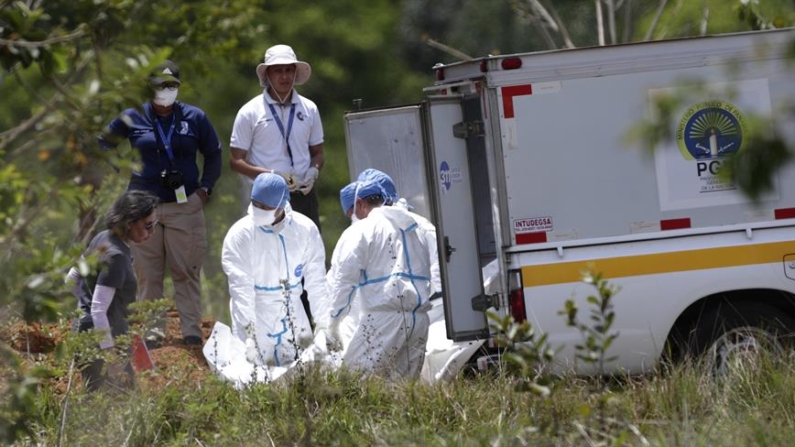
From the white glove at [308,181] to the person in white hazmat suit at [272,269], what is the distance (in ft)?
2.88

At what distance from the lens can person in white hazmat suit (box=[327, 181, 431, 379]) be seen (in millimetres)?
8266

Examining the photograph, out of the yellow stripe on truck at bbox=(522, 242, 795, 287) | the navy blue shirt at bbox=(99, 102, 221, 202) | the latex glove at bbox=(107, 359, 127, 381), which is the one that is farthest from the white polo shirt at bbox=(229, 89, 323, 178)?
the yellow stripe on truck at bbox=(522, 242, 795, 287)

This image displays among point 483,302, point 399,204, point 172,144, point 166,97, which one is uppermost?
point 166,97

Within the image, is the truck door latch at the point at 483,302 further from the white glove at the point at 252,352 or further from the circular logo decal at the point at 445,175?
the white glove at the point at 252,352

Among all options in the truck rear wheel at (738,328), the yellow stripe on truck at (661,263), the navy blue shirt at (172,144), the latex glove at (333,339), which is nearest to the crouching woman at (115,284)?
the latex glove at (333,339)

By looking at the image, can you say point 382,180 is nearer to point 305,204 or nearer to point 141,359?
Answer: point 305,204

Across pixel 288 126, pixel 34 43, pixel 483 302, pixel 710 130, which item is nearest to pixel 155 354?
pixel 288 126

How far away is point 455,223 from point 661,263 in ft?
4.24

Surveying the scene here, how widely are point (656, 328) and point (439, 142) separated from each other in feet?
5.69

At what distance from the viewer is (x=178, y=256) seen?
372 inches

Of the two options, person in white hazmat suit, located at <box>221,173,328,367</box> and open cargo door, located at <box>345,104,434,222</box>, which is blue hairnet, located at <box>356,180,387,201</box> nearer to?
person in white hazmat suit, located at <box>221,173,328,367</box>

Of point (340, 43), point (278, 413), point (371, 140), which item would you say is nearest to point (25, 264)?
point (278, 413)

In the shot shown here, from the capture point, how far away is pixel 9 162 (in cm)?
446

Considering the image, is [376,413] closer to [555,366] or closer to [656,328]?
[555,366]
